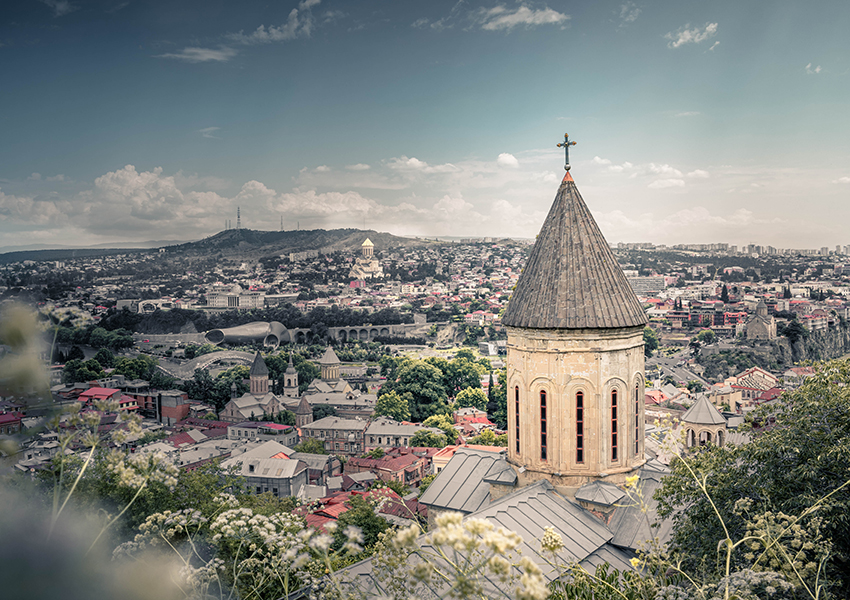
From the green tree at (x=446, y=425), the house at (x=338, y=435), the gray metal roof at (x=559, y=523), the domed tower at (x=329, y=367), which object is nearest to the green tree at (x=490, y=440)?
the green tree at (x=446, y=425)

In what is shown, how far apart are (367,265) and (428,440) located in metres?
81.6

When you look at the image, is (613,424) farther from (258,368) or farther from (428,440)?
(258,368)

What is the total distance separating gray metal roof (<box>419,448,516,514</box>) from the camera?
11.1 m

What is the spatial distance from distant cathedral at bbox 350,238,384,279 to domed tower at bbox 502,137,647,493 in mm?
101577

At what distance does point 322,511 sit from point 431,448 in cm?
1658

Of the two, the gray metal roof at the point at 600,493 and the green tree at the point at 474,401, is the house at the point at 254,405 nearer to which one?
the green tree at the point at 474,401

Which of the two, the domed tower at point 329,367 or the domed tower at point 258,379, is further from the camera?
the domed tower at point 329,367

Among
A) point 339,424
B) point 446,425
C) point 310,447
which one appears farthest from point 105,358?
point 446,425

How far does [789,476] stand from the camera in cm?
596

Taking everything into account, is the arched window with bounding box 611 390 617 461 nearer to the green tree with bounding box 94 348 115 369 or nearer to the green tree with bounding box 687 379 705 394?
the green tree with bounding box 94 348 115 369

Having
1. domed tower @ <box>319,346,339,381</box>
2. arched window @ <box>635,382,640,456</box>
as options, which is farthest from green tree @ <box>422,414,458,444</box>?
arched window @ <box>635,382,640,456</box>

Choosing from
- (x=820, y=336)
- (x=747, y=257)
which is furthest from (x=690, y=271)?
(x=820, y=336)

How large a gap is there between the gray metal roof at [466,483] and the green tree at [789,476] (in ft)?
15.0

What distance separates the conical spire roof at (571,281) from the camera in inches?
400
